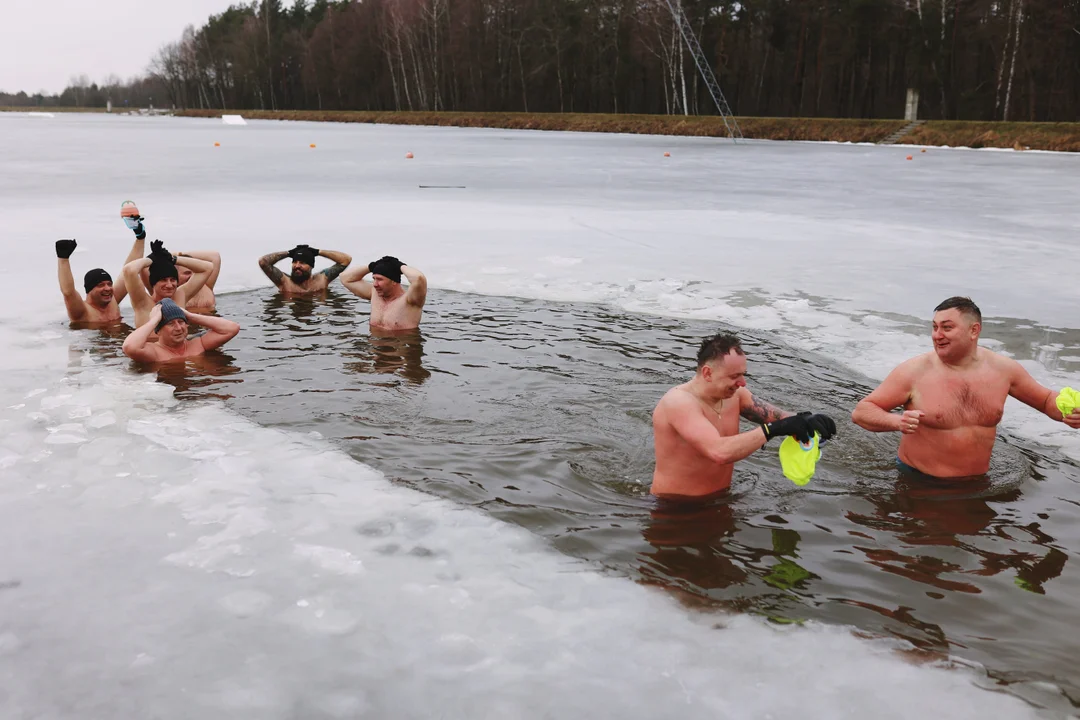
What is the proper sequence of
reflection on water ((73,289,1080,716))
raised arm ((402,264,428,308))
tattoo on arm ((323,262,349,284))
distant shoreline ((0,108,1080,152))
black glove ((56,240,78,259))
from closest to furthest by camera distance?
reflection on water ((73,289,1080,716)) < black glove ((56,240,78,259)) < raised arm ((402,264,428,308)) < tattoo on arm ((323,262,349,284)) < distant shoreline ((0,108,1080,152))

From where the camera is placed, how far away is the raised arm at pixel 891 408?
4051 millimetres

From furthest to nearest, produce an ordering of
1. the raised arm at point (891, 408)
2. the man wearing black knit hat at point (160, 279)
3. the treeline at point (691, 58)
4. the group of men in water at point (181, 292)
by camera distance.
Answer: the treeline at point (691, 58) → the man wearing black knit hat at point (160, 279) → the group of men in water at point (181, 292) → the raised arm at point (891, 408)

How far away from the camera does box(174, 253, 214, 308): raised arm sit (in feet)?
24.4

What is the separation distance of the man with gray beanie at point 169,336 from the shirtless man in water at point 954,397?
4424 mm

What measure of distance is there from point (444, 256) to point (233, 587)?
23.1 ft

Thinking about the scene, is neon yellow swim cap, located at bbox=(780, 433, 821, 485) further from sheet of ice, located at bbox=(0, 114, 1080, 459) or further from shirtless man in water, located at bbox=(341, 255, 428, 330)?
shirtless man in water, located at bbox=(341, 255, 428, 330)

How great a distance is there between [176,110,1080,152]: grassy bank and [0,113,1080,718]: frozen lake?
21.4 meters

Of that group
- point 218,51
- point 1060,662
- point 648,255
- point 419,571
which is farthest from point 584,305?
point 218,51

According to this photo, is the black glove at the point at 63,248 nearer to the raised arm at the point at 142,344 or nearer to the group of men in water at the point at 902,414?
the raised arm at the point at 142,344

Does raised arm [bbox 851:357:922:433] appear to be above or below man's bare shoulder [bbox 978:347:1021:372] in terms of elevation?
below

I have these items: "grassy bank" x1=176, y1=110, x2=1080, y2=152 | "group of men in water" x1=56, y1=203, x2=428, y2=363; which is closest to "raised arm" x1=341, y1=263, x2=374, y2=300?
"group of men in water" x1=56, y1=203, x2=428, y2=363

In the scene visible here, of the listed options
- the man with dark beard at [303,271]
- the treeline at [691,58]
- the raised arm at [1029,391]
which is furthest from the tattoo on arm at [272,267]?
the treeline at [691,58]

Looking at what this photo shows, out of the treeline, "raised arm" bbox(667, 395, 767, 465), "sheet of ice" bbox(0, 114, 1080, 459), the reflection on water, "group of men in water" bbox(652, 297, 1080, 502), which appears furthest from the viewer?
the treeline

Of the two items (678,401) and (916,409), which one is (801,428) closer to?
(678,401)
